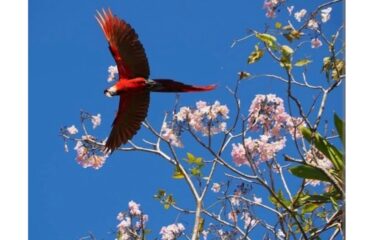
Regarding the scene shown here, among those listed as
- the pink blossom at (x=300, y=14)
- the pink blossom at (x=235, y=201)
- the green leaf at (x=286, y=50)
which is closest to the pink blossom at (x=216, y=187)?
the pink blossom at (x=235, y=201)

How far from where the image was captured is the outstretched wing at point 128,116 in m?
2.01

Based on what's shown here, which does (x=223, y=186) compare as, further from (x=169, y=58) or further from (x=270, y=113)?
(x=169, y=58)

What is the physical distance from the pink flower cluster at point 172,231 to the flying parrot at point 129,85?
0.86 ft

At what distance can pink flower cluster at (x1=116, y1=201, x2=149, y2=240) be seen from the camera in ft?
6.44

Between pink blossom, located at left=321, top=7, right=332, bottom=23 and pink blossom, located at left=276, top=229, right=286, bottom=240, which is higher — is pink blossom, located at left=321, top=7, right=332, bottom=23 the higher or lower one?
the higher one

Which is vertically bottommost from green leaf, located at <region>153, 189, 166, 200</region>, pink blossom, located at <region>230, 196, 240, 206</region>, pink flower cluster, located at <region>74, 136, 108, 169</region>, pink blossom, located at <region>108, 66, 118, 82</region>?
pink blossom, located at <region>230, 196, 240, 206</region>

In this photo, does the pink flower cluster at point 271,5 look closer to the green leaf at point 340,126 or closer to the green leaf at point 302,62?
the green leaf at point 302,62

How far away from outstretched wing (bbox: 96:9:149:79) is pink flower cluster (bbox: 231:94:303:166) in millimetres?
316
